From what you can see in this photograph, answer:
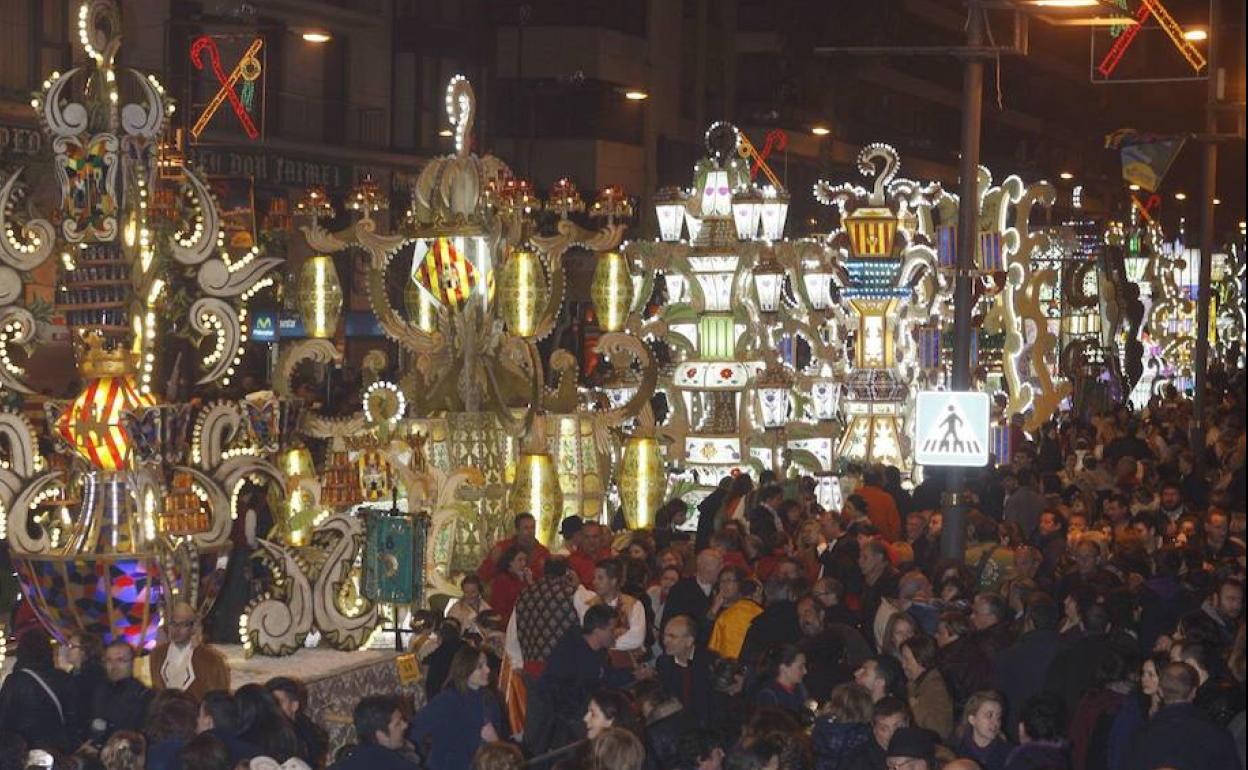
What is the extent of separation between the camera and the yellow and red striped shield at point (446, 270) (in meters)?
20.3

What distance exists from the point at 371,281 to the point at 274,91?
71.8 ft

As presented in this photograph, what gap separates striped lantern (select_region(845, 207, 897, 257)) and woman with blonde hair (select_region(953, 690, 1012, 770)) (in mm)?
20798

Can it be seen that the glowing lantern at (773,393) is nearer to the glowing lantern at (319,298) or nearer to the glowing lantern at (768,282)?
the glowing lantern at (768,282)

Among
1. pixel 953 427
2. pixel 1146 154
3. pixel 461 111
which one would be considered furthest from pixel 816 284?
pixel 953 427

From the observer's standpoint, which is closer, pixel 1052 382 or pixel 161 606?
pixel 161 606

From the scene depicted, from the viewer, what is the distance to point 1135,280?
167ft

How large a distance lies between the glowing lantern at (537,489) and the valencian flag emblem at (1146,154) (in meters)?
11.1

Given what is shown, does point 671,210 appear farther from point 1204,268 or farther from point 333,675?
point 333,675

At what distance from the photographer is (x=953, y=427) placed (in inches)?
663

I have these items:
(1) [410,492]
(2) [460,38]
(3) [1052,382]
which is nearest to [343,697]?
(1) [410,492]

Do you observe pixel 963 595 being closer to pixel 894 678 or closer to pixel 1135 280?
pixel 894 678

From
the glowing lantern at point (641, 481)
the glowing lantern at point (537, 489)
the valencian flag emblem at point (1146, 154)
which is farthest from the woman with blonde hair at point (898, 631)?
the valencian flag emblem at point (1146, 154)

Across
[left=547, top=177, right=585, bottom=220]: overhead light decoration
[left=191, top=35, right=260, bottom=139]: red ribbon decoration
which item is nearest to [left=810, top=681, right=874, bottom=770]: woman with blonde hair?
[left=547, top=177, right=585, bottom=220]: overhead light decoration

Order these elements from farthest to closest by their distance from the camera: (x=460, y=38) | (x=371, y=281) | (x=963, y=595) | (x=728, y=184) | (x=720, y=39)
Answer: (x=720, y=39) → (x=460, y=38) → (x=728, y=184) → (x=371, y=281) → (x=963, y=595)
